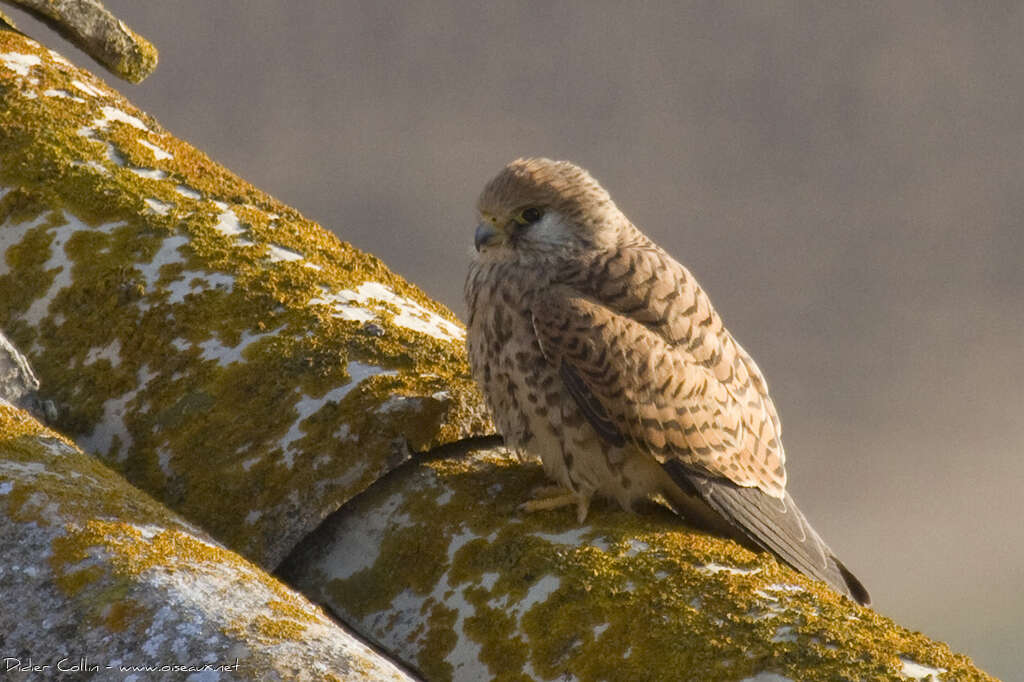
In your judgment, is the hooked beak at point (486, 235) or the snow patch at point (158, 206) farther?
the snow patch at point (158, 206)

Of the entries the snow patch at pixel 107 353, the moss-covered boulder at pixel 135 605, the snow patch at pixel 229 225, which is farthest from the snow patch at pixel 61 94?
the moss-covered boulder at pixel 135 605

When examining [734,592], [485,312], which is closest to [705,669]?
[734,592]

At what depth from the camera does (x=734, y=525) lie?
159 inches

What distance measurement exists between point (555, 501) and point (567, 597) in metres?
0.62

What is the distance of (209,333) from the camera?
4.41 metres

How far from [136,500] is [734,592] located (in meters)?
1.59

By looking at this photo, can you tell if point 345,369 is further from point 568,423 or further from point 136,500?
point 136,500

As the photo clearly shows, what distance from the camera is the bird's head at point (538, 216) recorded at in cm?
459

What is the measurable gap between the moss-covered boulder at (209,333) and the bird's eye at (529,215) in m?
0.55

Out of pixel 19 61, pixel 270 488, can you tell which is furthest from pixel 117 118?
pixel 270 488

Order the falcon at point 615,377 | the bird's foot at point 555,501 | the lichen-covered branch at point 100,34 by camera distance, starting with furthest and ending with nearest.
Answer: the lichen-covered branch at point 100,34 → the falcon at point 615,377 → the bird's foot at point 555,501

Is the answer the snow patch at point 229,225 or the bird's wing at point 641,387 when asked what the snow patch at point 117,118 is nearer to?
the snow patch at point 229,225

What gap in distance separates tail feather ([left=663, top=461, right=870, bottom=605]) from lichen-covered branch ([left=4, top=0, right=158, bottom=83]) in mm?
4054

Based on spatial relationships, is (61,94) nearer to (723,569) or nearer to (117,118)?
(117,118)
